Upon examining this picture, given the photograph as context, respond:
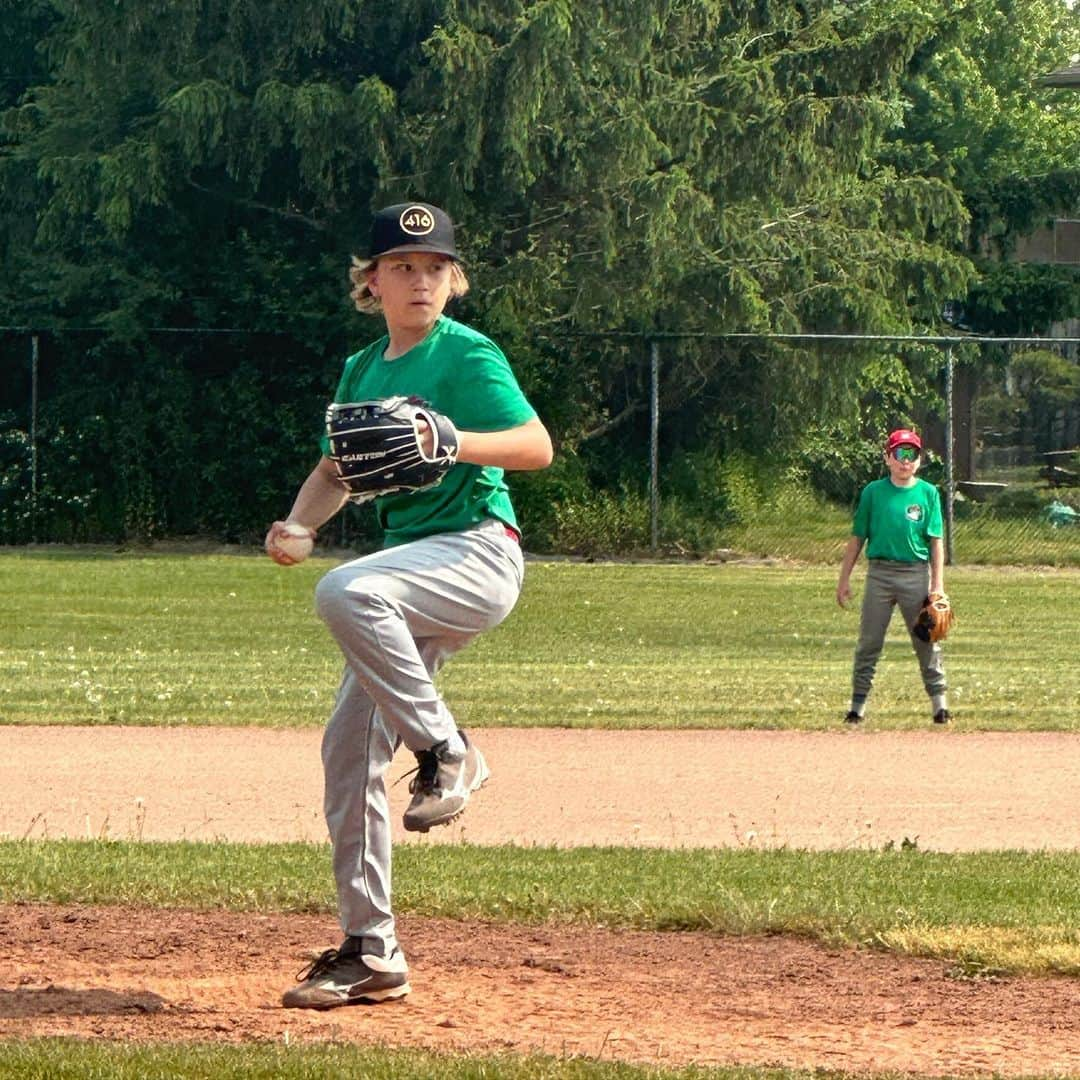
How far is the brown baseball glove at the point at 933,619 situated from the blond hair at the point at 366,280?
6.86 m

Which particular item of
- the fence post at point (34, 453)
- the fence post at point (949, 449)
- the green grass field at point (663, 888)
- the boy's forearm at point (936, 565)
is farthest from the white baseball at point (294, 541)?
the fence post at point (34, 453)

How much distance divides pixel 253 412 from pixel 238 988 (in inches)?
820

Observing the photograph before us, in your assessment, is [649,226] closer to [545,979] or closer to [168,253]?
[168,253]

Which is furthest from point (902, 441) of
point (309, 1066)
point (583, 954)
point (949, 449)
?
point (949, 449)

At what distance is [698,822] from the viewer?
9039 millimetres

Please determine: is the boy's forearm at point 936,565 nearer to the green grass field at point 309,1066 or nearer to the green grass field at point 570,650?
the green grass field at point 570,650

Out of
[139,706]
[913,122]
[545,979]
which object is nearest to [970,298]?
[913,122]

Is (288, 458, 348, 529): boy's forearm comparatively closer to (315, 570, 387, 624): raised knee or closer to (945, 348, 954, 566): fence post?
(315, 570, 387, 624): raised knee

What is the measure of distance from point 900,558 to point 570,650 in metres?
4.83

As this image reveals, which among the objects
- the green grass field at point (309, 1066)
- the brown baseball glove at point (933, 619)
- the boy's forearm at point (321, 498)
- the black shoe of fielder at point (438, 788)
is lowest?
the green grass field at point (309, 1066)

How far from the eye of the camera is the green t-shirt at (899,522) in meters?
12.1

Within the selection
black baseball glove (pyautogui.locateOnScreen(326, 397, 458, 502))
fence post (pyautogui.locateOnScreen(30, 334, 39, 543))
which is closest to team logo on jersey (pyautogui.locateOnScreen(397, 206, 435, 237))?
black baseball glove (pyautogui.locateOnScreen(326, 397, 458, 502))

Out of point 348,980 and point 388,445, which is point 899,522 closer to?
point 348,980

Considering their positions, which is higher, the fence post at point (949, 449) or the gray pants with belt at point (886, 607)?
the fence post at point (949, 449)
